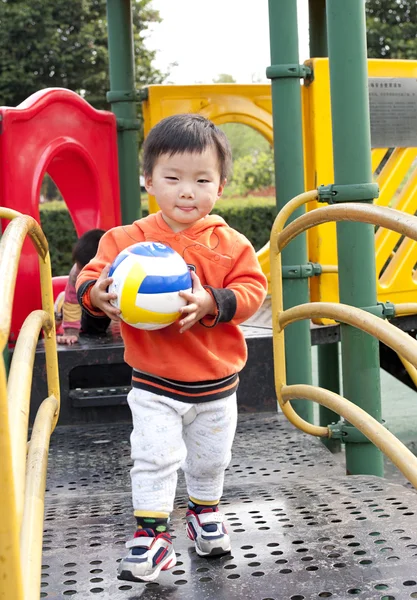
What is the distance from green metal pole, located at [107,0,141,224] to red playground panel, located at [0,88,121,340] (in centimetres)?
7

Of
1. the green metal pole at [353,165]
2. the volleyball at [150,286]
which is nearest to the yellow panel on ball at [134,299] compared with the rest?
the volleyball at [150,286]

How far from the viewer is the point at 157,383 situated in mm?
2414

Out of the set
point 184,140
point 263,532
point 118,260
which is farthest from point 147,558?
point 184,140

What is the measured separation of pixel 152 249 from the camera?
7.49 feet

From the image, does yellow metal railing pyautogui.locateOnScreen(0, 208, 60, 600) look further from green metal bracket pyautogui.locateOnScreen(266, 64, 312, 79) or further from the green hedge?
the green hedge

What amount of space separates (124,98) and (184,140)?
150 inches

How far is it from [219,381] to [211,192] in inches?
19.9

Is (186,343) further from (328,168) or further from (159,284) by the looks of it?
(328,168)

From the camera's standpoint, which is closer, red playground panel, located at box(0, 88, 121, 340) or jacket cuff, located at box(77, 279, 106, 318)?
jacket cuff, located at box(77, 279, 106, 318)

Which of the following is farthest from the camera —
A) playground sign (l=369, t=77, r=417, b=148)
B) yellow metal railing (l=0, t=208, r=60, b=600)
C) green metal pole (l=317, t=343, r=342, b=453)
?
green metal pole (l=317, t=343, r=342, b=453)

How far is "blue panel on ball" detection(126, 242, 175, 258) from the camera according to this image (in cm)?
228

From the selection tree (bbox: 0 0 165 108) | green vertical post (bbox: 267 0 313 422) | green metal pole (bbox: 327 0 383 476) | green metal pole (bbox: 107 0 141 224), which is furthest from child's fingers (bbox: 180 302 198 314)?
tree (bbox: 0 0 165 108)

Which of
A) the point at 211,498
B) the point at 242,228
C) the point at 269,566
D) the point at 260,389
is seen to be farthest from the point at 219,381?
the point at 242,228

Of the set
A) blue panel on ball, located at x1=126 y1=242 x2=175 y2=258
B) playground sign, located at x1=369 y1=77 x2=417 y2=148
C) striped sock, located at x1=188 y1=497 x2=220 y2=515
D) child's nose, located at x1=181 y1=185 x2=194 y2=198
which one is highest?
playground sign, located at x1=369 y1=77 x2=417 y2=148
